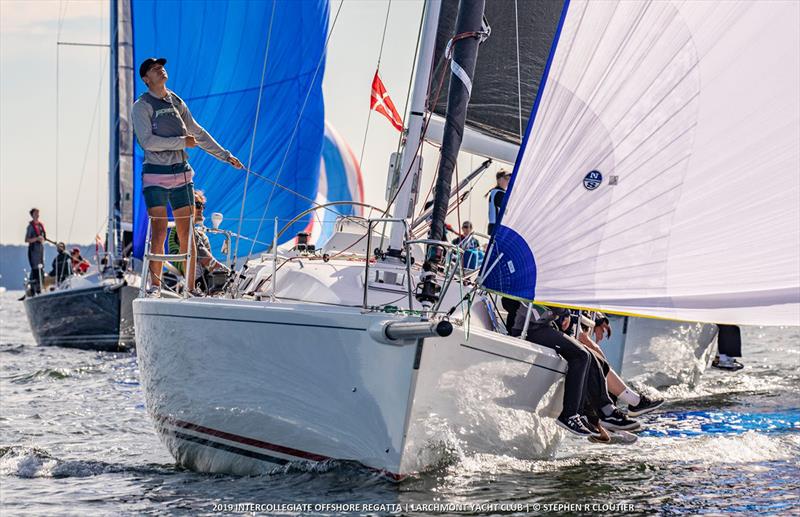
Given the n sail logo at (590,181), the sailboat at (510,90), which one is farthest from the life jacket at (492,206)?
the n sail logo at (590,181)

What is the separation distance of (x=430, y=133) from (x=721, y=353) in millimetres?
6896

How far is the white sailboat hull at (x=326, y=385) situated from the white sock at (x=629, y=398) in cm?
99

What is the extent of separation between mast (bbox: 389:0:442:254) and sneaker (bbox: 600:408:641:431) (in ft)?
6.25

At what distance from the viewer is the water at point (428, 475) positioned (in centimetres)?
579

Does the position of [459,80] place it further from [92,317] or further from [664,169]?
[92,317]

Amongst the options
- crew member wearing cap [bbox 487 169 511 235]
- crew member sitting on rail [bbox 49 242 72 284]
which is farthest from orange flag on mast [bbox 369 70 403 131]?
crew member sitting on rail [bbox 49 242 72 284]

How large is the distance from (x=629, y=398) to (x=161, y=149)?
358 cm

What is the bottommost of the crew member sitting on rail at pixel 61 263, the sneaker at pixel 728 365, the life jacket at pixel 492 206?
the sneaker at pixel 728 365

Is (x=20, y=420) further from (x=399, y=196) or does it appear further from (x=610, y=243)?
(x=610, y=243)

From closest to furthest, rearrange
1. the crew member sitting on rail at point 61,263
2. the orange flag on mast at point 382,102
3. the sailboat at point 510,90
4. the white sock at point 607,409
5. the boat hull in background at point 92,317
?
the white sock at point 607,409 < the orange flag on mast at point 382,102 < the sailboat at point 510,90 < the boat hull in background at point 92,317 < the crew member sitting on rail at point 61,263

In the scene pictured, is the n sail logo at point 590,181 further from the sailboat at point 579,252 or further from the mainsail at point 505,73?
the mainsail at point 505,73

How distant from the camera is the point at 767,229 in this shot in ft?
21.4

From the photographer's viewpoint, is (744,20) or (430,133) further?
(430,133)

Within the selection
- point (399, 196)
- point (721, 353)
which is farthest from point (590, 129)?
point (721, 353)
